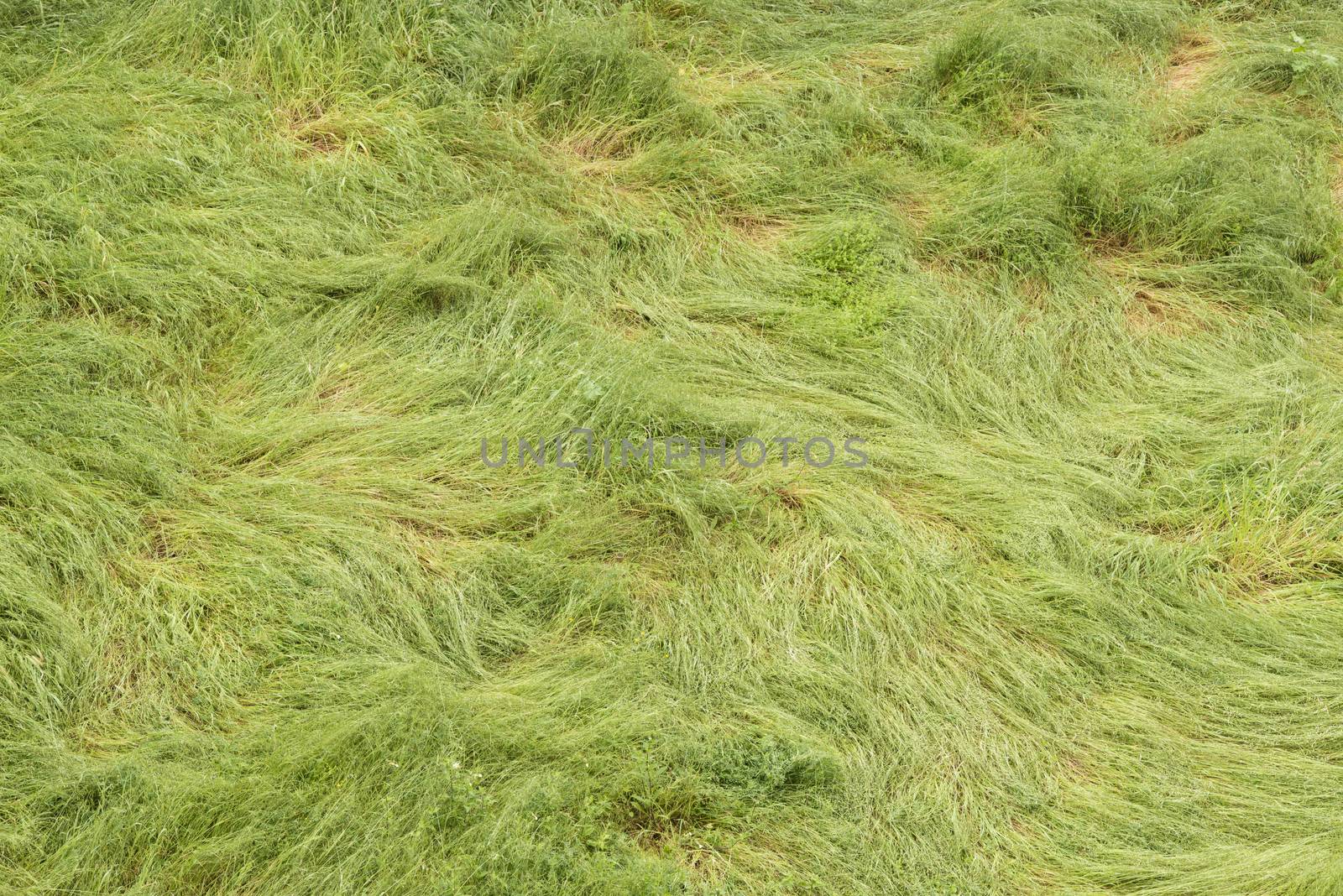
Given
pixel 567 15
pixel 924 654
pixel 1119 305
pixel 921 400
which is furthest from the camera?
pixel 567 15

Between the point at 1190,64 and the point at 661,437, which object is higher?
the point at 1190,64

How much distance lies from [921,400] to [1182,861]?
1.82 metres

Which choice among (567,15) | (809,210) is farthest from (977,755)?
(567,15)

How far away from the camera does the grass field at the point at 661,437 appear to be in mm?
3258

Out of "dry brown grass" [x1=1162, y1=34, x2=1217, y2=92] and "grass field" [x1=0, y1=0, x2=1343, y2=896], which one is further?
"dry brown grass" [x1=1162, y1=34, x2=1217, y2=92]

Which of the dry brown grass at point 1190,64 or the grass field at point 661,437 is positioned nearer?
the grass field at point 661,437

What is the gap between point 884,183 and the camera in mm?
5258

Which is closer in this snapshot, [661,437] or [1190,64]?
[661,437]

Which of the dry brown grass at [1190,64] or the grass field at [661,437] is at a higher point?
the dry brown grass at [1190,64]

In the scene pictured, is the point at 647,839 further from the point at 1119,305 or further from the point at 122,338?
the point at 1119,305

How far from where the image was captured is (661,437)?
418cm

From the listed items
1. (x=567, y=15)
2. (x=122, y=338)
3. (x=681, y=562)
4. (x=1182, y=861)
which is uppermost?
(x=567, y=15)

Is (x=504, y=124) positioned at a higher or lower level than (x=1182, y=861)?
higher

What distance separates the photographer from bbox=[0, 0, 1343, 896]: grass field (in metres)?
3.26
